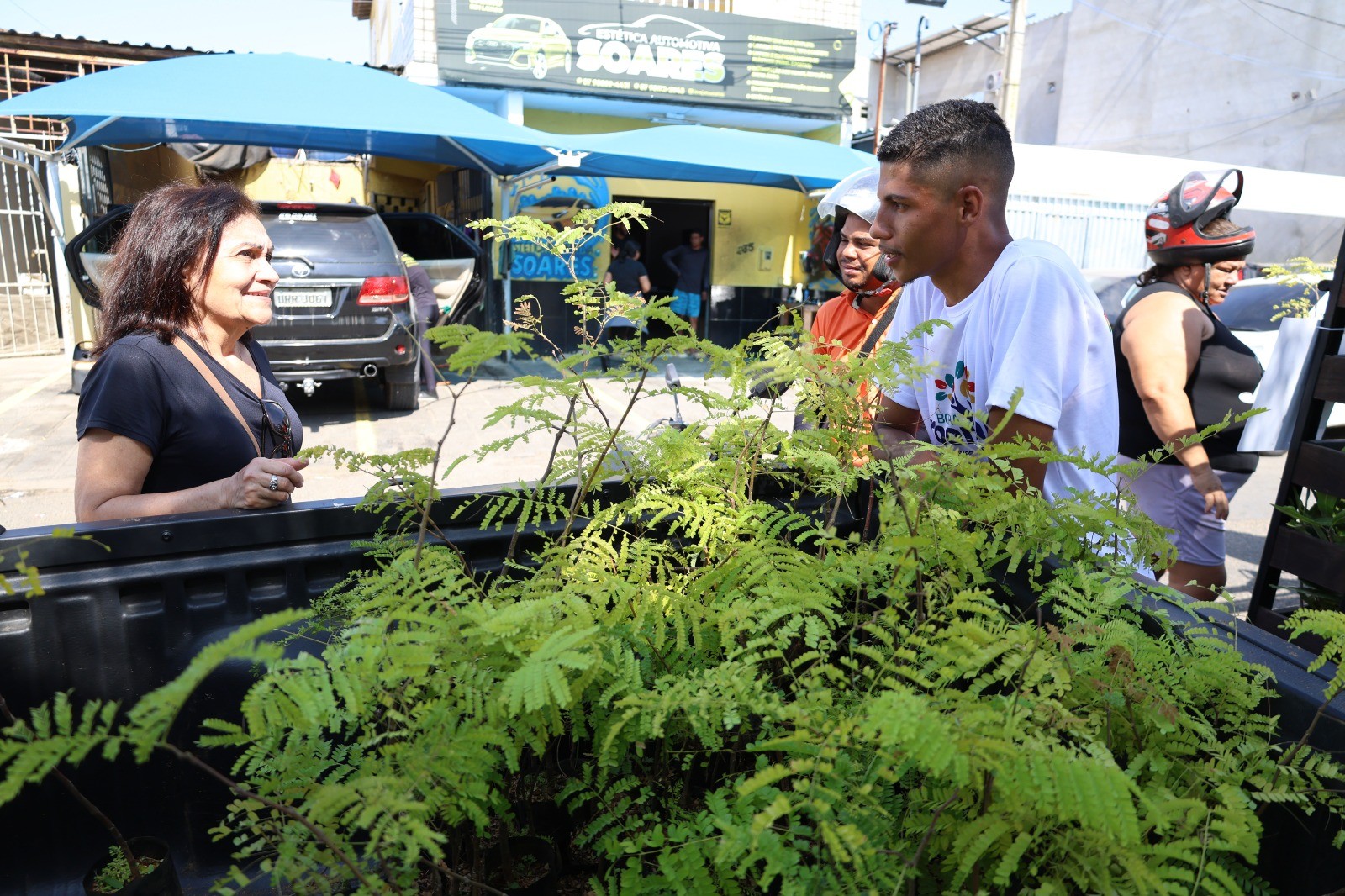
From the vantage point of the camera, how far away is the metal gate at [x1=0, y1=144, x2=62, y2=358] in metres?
13.4

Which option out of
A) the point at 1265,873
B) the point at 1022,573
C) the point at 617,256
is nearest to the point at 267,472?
the point at 1022,573

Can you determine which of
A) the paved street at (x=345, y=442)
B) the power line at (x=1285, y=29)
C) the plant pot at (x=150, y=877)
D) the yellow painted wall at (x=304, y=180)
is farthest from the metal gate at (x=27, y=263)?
the power line at (x=1285, y=29)

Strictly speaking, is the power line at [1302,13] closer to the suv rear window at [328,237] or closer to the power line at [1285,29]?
the power line at [1285,29]

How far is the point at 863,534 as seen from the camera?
1.97 metres

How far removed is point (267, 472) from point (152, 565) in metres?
0.38

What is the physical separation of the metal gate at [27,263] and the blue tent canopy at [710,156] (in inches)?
325

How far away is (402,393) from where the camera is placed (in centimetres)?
987

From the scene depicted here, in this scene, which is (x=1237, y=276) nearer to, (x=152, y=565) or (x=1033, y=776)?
(x=1033, y=776)

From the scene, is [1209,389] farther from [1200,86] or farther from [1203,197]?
[1200,86]

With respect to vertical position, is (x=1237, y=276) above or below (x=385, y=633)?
above

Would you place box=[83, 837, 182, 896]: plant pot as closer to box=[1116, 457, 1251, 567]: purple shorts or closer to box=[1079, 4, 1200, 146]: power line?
box=[1116, 457, 1251, 567]: purple shorts

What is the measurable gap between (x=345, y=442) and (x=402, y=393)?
1586 mm

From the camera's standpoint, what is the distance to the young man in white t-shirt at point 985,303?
6.80ft

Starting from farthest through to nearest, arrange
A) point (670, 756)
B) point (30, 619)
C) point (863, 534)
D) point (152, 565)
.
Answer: point (863, 534)
point (152, 565)
point (30, 619)
point (670, 756)
